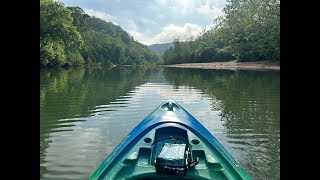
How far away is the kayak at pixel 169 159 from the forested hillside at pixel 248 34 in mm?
36410

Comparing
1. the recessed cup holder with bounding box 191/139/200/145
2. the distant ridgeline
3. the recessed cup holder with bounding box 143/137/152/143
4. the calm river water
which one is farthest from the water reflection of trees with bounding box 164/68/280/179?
the distant ridgeline

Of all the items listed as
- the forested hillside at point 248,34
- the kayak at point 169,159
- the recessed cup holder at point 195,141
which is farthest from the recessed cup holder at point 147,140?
the forested hillside at point 248,34

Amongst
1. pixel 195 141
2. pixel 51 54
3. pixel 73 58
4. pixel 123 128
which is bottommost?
pixel 123 128

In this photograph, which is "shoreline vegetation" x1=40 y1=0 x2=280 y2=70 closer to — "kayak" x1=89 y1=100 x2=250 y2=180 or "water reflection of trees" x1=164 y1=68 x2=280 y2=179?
"water reflection of trees" x1=164 y1=68 x2=280 y2=179

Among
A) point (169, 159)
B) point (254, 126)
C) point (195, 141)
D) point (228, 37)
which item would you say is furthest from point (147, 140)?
point (228, 37)

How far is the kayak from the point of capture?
3.90m

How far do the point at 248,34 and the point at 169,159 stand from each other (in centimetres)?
5213

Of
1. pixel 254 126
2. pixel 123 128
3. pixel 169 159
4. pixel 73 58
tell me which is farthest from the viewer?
pixel 73 58

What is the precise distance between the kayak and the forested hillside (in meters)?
36.4

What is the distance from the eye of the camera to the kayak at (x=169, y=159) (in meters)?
3.90

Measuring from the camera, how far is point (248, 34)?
5281 centimetres

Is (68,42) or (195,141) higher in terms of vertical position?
(68,42)

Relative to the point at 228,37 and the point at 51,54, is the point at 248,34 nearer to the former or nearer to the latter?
the point at 228,37

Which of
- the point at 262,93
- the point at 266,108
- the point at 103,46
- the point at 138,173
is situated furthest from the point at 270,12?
the point at 103,46
